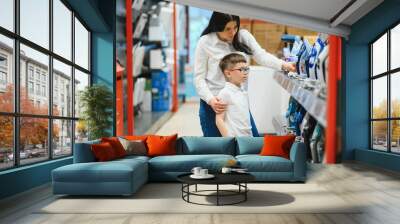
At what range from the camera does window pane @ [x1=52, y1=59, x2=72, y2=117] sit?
609cm

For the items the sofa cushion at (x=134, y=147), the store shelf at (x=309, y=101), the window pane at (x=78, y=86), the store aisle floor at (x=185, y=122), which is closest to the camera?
the store shelf at (x=309, y=101)

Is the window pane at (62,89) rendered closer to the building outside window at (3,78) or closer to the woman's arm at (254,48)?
the building outside window at (3,78)

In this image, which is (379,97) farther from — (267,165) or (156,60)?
(156,60)

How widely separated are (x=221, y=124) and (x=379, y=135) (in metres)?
3.08

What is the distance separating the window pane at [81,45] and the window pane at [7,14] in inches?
95.7

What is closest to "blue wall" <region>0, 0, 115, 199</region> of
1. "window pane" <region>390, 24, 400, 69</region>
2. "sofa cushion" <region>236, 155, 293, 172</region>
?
"sofa cushion" <region>236, 155, 293, 172</region>

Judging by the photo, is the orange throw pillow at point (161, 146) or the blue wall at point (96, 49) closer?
the blue wall at point (96, 49)

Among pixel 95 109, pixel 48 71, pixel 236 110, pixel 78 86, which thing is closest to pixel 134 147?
pixel 95 109

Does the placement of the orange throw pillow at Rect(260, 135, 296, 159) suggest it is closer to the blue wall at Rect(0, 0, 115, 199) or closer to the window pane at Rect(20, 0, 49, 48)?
the blue wall at Rect(0, 0, 115, 199)

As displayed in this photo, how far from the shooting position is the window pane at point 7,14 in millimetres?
4379

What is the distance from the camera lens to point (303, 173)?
5.37 metres

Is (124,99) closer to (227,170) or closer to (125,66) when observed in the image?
(125,66)

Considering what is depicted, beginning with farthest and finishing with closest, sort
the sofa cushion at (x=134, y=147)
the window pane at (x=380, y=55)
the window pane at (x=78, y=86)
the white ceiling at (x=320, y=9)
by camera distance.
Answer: the window pane at (x=380, y=55)
the window pane at (x=78, y=86)
the sofa cushion at (x=134, y=147)
the white ceiling at (x=320, y=9)

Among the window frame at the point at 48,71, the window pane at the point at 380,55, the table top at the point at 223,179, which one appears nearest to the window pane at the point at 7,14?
the window frame at the point at 48,71
